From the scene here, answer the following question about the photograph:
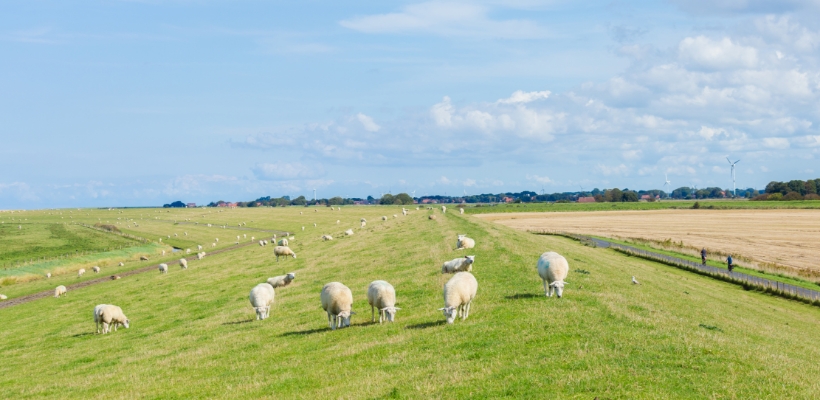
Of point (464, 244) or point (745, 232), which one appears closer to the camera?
point (464, 244)

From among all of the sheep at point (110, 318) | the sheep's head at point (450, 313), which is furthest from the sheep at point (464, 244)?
the sheep's head at point (450, 313)

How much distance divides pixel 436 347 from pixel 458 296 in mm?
3439

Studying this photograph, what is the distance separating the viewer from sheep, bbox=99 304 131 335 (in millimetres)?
37188

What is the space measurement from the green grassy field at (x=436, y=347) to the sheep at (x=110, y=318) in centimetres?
105

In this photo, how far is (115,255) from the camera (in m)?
110

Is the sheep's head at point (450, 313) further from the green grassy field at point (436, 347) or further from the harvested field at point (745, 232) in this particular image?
the harvested field at point (745, 232)

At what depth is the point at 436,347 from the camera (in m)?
19.5

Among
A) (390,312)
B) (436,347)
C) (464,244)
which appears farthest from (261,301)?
(464,244)

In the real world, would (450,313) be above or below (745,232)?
above

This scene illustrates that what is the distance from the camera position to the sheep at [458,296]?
73.7ft

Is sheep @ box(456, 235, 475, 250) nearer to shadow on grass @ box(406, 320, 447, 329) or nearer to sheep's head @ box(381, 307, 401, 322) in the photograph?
sheep's head @ box(381, 307, 401, 322)

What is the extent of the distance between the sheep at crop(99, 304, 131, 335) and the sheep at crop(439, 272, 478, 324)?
24435 mm

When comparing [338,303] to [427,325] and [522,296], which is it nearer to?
[427,325]

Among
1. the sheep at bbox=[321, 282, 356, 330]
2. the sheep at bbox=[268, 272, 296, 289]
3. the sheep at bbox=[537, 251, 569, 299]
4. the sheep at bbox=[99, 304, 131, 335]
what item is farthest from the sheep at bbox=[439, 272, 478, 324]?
the sheep at bbox=[99, 304, 131, 335]
